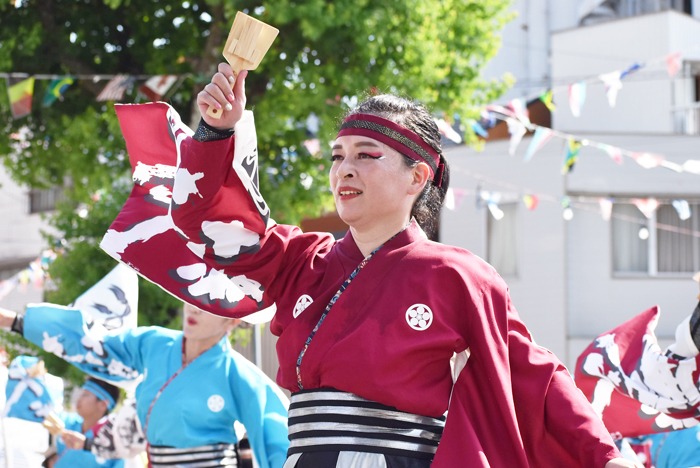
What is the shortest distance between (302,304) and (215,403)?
1700 millimetres

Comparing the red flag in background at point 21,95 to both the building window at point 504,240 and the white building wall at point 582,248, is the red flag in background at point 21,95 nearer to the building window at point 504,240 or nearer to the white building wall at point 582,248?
the white building wall at point 582,248

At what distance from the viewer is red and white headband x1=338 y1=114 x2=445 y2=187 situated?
189 cm

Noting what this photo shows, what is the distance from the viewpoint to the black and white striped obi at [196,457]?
11.0ft

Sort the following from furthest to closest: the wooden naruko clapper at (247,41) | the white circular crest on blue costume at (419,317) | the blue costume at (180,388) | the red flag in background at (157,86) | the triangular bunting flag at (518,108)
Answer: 1. the triangular bunting flag at (518,108)
2. the red flag in background at (157,86)
3. the blue costume at (180,388)
4. the white circular crest on blue costume at (419,317)
5. the wooden naruko clapper at (247,41)

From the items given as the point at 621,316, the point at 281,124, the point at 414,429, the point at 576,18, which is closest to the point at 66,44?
the point at 281,124

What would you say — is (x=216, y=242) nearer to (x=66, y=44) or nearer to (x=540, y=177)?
(x=66, y=44)

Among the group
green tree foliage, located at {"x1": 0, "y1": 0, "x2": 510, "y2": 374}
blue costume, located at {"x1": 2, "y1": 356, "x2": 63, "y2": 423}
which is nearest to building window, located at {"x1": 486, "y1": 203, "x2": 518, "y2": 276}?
green tree foliage, located at {"x1": 0, "y1": 0, "x2": 510, "y2": 374}

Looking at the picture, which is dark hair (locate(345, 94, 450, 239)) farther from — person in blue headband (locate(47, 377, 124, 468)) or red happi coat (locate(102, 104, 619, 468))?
person in blue headband (locate(47, 377, 124, 468))

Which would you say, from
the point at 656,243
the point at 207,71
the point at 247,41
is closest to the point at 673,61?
the point at 207,71

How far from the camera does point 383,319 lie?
1721mm

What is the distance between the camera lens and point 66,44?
6.48 m

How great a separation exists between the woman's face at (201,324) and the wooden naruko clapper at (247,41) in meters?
2.12

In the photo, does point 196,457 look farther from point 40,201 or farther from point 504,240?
point 40,201

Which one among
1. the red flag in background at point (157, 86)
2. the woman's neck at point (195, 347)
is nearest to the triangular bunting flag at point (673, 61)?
the red flag in background at point (157, 86)
